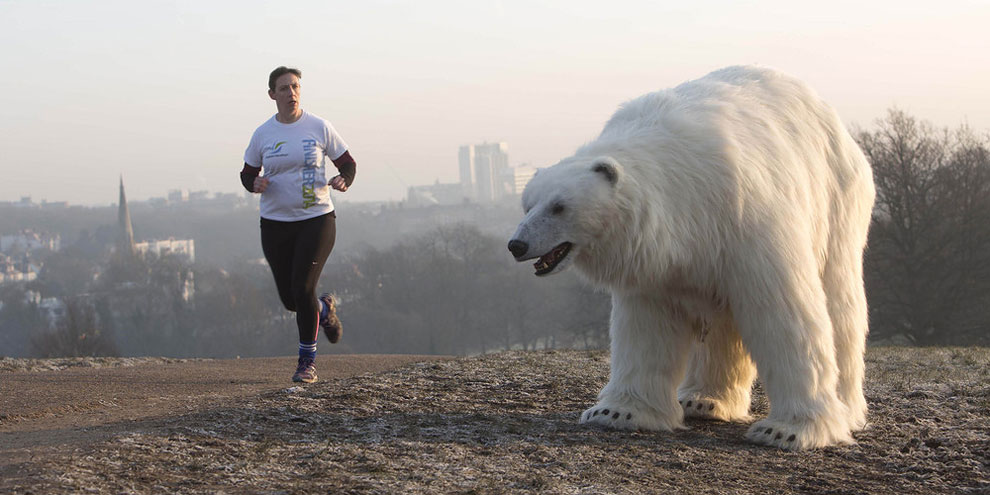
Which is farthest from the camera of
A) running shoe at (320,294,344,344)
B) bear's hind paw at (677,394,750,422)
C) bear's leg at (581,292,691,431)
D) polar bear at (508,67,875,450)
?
running shoe at (320,294,344,344)

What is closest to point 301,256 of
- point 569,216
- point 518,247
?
point 518,247

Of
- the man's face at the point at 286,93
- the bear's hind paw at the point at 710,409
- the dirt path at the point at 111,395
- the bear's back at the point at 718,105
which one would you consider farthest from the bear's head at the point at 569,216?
the man's face at the point at 286,93

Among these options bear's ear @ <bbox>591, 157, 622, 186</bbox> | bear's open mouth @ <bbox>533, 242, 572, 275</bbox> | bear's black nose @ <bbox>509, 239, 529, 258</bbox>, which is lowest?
bear's open mouth @ <bbox>533, 242, 572, 275</bbox>

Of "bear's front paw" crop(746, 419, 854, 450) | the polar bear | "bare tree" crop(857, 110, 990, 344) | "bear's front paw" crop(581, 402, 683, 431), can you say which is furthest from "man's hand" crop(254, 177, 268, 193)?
"bare tree" crop(857, 110, 990, 344)

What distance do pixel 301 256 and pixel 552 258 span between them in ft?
7.22

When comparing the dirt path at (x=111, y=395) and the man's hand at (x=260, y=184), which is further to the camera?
the man's hand at (x=260, y=184)

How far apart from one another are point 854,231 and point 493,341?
209 feet

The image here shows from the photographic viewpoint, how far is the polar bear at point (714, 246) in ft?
15.8

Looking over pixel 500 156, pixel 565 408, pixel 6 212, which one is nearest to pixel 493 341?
pixel 500 156

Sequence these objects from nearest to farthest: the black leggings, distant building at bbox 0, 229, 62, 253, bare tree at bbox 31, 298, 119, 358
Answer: the black leggings → bare tree at bbox 31, 298, 119, 358 → distant building at bbox 0, 229, 62, 253

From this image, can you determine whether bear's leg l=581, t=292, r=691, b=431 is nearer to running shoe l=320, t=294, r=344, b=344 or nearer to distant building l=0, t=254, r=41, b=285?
running shoe l=320, t=294, r=344, b=344

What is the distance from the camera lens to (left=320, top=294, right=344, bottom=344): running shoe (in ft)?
22.7

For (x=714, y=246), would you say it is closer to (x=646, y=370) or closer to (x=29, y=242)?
(x=646, y=370)

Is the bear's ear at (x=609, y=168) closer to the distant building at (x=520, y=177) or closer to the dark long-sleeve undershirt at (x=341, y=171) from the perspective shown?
the distant building at (x=520, y=177)
